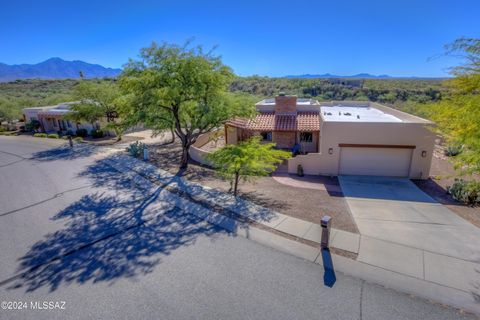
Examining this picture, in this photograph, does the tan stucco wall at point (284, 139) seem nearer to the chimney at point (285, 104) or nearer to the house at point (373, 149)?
the chimney at point (285, 104)

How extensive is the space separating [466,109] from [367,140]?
27.2 ft

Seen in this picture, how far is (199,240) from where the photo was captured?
805 cm

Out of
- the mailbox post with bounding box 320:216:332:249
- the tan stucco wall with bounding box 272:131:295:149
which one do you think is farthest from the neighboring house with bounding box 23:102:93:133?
the mailbox post with bounding box 320:216:332:249

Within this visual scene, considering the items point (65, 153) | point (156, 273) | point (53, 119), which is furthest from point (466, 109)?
point (53, 119)

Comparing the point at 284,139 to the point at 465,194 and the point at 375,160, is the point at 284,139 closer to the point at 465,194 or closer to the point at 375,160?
the point at 375,160

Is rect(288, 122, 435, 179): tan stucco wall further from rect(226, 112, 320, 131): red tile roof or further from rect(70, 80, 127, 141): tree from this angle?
rect(70, 80, 127, 141): tree

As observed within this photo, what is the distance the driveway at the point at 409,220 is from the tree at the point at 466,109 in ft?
8.03

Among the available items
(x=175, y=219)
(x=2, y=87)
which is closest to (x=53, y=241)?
(x=175, y=219)

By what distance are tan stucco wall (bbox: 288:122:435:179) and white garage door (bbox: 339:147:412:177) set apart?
1.17 feet

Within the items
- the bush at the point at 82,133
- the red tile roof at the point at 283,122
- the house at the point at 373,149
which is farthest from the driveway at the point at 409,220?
the bush at the point at 82,133

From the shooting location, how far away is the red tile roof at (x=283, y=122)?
63.6 feet

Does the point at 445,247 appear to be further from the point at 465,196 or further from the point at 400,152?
the point at 400,152

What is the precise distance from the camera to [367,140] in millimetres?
15086

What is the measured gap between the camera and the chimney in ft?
67.6
